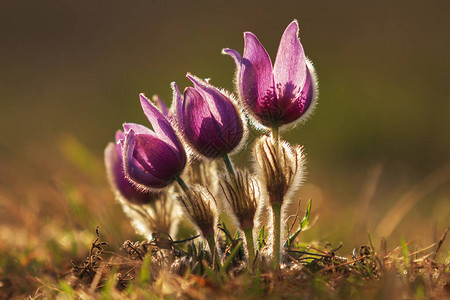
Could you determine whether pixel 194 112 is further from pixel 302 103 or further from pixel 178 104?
pixel 302 103

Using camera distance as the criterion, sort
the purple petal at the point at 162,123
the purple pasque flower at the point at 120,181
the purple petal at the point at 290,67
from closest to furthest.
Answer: the purple petal at the point at 290,67 → the purple petal at the point at 162,123 → the purple pasque flower at the point at 120,181

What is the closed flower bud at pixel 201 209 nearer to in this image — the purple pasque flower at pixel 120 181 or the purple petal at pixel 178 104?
the purple petal at pixel 178 104

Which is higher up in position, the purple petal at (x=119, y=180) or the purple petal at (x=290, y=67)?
the purple petal at (x=290, y=67)

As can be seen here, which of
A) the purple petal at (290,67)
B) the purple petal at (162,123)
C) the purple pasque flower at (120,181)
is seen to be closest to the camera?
the purple petal at (290,67)

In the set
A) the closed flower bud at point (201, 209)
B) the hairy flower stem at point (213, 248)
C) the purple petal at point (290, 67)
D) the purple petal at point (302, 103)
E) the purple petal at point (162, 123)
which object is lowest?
the hairy flower stem at point (213, 248)

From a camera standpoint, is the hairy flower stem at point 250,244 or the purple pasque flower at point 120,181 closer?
the hairy flower stem at point 250,244

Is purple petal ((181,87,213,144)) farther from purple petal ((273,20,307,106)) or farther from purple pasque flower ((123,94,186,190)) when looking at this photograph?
purple petal ((273,20,307,106))

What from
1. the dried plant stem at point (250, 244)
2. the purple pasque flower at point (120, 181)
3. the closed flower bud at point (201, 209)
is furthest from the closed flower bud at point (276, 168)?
the purple pasque flower at point (120, 181)

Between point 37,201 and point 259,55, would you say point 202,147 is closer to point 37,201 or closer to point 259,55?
point 259,55
